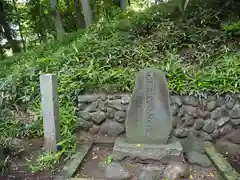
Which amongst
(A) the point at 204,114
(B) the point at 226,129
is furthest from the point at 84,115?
(B) the point at 226,129

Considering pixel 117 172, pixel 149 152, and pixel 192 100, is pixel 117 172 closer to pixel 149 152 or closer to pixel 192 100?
pixel 149 152

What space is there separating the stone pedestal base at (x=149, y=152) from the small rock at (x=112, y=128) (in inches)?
29.6

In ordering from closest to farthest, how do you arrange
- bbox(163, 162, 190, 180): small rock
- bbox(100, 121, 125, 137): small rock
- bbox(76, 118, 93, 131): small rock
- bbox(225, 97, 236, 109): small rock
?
bbox(163, 162, 190, 180): small rock, bbox(225, 97, 236, 109): small rock, bbox(100, 121, 125, 137): small rock, bbox(76, 118, 93, 131): small rock

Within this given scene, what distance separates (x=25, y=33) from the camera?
35.2ft

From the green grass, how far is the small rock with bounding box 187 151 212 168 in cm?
102

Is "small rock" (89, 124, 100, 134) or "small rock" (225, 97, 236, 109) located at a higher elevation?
"small rock" (225, 97, 236, 109)

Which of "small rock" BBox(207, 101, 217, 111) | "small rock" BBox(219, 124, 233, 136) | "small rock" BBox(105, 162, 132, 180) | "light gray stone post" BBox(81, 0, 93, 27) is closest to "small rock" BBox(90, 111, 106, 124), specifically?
"small rock" BBox(105, 162, 132, 180)

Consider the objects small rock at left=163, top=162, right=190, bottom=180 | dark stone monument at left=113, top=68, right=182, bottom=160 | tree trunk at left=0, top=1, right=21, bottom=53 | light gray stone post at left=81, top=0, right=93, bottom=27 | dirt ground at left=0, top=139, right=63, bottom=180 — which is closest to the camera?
small rock at left=163, top=162, right=190, bottom=180

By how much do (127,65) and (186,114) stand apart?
1468 millimetres

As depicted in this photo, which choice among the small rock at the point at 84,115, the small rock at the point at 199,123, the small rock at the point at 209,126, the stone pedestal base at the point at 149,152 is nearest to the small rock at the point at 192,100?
the small rock at the point at 199,123

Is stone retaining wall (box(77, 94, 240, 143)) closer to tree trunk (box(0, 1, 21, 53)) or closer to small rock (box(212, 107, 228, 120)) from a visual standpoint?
small rock (box(212, 107, 228, 120))

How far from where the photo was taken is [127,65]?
440 centimetres

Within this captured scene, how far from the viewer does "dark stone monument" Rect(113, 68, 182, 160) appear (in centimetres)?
303

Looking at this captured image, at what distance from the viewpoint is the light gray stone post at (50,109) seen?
10.0 feet
